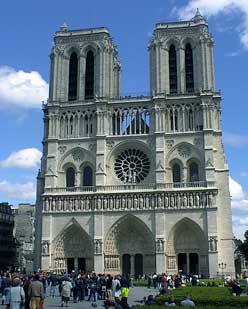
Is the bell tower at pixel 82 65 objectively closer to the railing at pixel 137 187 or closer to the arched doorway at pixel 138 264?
the railing at pixel 137 187

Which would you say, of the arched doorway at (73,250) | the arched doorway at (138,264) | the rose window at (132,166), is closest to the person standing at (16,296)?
the arched doorway at (73,250)

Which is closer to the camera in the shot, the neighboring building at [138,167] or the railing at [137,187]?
the neighboring building at [138,167]

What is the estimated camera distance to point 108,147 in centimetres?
5688

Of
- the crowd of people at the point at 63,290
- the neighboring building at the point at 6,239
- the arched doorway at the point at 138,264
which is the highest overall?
the neighboring building at the point at 6,239

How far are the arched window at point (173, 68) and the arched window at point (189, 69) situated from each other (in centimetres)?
130

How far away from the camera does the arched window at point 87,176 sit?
5700cm

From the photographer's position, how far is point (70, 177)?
190 feet

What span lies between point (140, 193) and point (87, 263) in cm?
955

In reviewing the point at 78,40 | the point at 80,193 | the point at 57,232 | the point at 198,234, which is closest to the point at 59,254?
the point at 57,232

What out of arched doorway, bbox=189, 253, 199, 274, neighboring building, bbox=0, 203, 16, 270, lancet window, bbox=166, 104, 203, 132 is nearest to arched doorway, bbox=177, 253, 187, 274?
arched doorway, bbox=189, 253, 199, 274

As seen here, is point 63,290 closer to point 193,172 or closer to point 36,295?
point 36,295

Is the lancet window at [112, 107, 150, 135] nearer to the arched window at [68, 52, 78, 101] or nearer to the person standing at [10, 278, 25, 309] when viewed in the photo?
the arched window at [68, 52, 78, 101]

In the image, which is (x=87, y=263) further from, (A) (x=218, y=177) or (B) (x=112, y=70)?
(B) (x=112, y=70)

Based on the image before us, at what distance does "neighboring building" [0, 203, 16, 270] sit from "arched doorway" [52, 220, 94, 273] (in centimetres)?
2069
